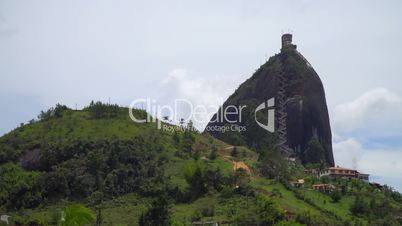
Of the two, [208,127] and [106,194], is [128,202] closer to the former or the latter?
[106,194]

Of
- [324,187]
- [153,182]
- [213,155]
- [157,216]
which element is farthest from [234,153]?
[157,216]

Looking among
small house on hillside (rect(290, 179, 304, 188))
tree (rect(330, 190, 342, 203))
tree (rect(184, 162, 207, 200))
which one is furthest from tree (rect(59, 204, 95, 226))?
small house on hillside (rect(290, 179, 304, 188))

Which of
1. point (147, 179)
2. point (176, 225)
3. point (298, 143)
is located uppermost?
point (298, 143)

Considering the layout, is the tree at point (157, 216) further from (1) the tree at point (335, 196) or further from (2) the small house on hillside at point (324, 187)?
(2) the small house on hillside at point (324, 187)

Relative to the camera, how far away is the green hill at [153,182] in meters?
53.5

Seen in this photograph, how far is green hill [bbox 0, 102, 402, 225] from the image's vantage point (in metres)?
53.5

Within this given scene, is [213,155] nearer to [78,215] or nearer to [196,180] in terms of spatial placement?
[196,180]

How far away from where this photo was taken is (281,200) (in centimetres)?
5672

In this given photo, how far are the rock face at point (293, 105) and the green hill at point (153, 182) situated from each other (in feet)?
84.7

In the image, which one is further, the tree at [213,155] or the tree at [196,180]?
the tree at [213,155]

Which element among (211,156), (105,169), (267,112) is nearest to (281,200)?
(211,156)

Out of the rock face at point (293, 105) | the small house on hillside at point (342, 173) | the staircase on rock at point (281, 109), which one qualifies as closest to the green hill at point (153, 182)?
the small house on hillside at point (342, 173)

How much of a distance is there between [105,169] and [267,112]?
148 feet

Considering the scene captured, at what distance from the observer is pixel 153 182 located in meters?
62.0
